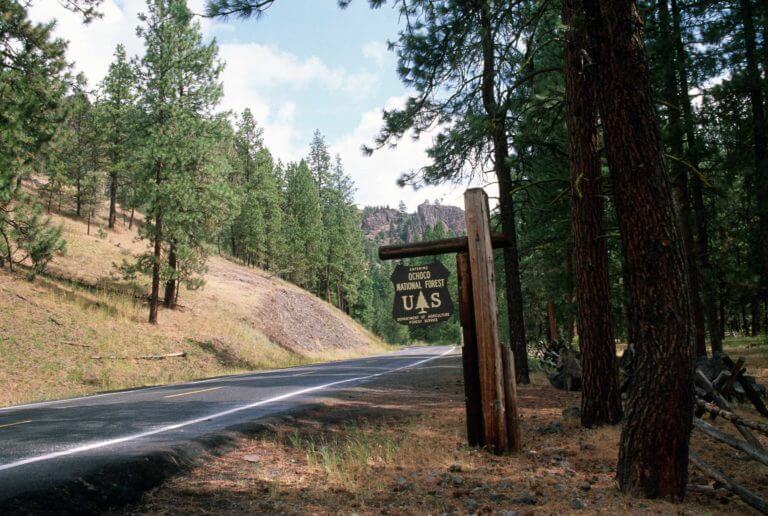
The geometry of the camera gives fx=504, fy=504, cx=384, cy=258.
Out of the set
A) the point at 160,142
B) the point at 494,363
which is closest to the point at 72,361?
the point at 160,142

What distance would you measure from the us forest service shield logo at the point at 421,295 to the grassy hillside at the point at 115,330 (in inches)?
510

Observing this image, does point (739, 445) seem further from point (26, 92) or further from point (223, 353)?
point (223, 353)

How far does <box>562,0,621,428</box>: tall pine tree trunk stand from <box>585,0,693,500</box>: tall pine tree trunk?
272 cm

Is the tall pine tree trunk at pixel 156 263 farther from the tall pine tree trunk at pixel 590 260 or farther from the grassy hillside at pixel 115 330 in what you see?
the tall pine tree trunk at pixel 590 260

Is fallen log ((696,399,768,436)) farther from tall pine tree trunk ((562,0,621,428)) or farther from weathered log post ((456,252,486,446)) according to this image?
weathered log post ((456,252,486,446))

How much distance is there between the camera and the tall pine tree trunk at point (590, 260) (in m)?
7.57

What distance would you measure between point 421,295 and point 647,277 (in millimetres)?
2555

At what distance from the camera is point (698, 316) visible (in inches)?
562

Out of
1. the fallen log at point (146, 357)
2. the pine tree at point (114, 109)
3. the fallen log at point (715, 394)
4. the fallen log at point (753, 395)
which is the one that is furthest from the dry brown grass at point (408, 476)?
the pine tree at point (114, 109)

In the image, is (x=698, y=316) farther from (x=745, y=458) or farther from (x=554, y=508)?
(x=554, y=508)

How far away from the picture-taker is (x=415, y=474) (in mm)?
5438

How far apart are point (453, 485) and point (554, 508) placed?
1050mm

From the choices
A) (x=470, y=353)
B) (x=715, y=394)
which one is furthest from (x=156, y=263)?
(x=715, y=394)

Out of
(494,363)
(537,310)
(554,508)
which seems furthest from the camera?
(537,310)
